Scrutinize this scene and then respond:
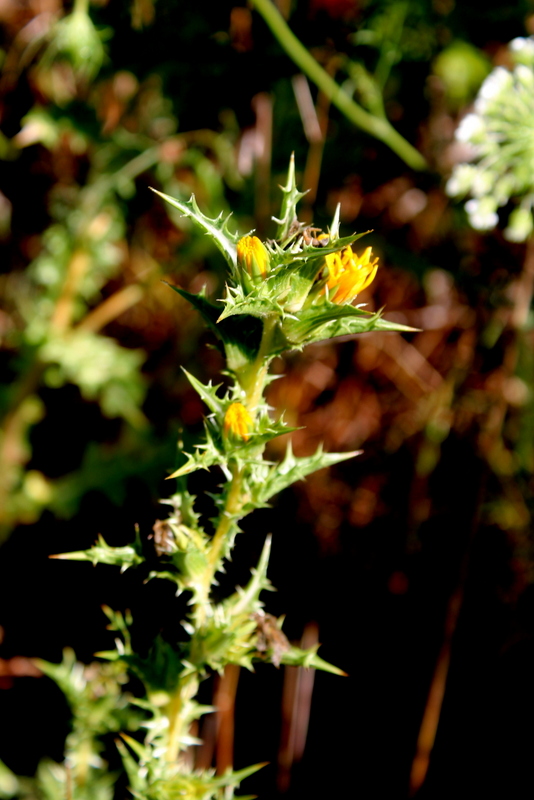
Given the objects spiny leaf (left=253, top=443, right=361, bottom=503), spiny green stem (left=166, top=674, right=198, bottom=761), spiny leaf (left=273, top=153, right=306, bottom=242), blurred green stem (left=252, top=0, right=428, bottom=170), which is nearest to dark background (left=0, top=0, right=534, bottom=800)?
blurred green stem (left=252, top=0, right=428, bottom=170)

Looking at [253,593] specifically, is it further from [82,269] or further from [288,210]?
[82,269]

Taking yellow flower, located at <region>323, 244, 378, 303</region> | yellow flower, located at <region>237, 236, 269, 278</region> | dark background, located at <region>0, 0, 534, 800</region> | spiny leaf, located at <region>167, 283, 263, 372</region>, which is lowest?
dark background, located at <region>0, 0, 534, 800</region>

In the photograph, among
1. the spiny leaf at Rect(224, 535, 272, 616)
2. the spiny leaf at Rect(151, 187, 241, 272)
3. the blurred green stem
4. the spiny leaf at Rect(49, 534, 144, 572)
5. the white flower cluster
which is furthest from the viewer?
the blurred green stem

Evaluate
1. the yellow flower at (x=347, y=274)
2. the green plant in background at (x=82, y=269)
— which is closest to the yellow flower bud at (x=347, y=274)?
the yellow flower at (x=347, y=274)

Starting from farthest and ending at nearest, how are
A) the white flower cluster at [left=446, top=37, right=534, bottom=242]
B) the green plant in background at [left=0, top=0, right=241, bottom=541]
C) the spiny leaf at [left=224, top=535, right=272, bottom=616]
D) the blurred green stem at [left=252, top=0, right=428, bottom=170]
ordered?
the green plant in background at [left=0, top=0, right=241, bottom=541] < the blurred green stem at [left=252, top=0, right=428, bottom=170] < the white flower cluster at [left=446, top=37, right=534, bottom=242] < the spiny leaf at [left=224, top=535, right=272, bottom=616]

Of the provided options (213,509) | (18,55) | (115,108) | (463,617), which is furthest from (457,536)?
(18,55)

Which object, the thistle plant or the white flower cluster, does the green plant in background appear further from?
the thistle plant

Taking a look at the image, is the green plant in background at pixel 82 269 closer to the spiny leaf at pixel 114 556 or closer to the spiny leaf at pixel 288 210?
the spiny leaf at pixel 114 556
